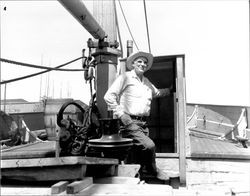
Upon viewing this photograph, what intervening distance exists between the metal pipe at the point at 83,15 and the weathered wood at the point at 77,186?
55.1 inches

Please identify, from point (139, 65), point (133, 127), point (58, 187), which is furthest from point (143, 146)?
point (58, 187)

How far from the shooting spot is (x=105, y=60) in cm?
404

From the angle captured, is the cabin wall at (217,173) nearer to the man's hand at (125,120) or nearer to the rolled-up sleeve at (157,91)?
the rolled-up sleeve at (157,91)

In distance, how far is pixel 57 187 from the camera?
6.58 ft

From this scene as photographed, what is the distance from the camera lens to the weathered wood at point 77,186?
2.04m

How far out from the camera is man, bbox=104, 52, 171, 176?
401cm

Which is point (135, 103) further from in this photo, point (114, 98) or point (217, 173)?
point (217, 173)

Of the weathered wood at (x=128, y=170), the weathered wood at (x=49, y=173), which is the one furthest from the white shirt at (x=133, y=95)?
the weathered wood at (x=49, y=173)

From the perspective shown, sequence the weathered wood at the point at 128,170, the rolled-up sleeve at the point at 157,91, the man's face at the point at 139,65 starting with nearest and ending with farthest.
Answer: the weathered wood at the point at 128,170
the man's face at the point at 139,65
the rolled-up sleeve at the point at 157,91

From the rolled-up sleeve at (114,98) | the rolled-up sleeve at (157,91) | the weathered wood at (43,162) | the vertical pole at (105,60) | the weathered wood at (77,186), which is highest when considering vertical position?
the vertical pole at (105,60)

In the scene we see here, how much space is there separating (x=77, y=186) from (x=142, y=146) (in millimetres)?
2020

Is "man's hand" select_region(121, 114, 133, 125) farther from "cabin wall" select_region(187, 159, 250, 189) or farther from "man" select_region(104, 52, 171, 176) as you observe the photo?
"cabin wall" select_region(187, 159, 250, 189)

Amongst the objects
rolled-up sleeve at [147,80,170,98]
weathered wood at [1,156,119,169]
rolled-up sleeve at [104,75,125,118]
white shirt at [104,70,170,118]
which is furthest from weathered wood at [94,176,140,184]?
rolled-up sleeve at [147,80,170,98]

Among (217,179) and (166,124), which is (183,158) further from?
(166,124)
